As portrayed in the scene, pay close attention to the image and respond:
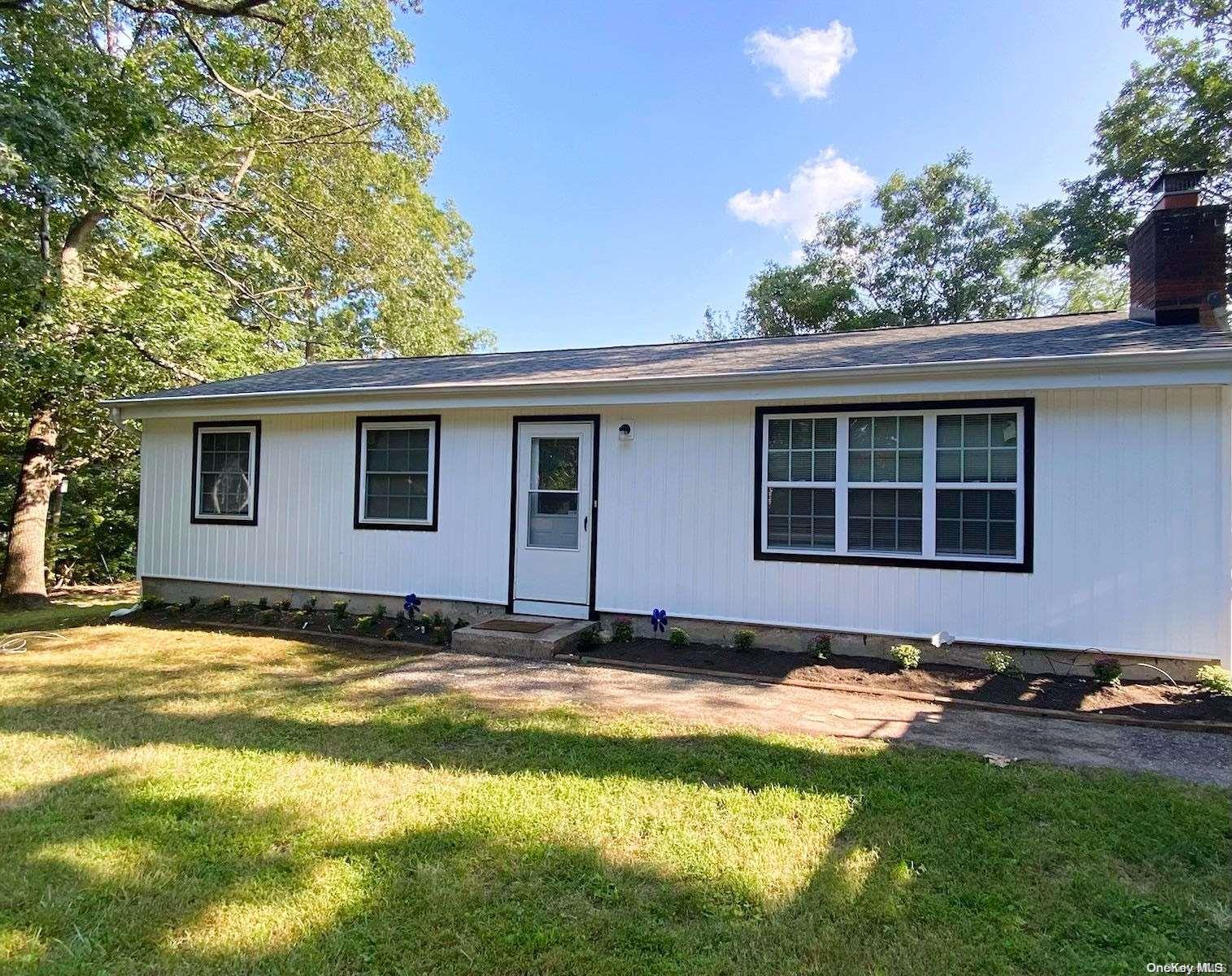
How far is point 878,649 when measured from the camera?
239 inches

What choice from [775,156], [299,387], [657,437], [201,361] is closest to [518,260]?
[775,156]

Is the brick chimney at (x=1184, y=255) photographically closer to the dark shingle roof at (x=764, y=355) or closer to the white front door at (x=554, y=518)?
the dark shingle roof at (x=764, y=355)

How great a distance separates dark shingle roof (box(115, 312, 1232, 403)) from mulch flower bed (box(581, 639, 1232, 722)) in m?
2.59

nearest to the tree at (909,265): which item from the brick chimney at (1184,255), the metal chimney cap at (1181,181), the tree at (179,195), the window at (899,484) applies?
the tree at (179,195)

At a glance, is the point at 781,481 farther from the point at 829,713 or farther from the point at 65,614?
the point at 65,614

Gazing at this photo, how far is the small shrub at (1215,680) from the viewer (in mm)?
4898

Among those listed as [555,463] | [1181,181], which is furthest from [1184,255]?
[555,463]

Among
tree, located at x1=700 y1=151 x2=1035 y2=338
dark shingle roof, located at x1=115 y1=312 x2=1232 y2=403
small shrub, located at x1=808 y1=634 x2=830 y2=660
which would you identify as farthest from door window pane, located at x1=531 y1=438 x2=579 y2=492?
tree, located at x1=700 y1=151 x2=1035 y2=338

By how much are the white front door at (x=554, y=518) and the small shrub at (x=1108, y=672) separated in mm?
4499

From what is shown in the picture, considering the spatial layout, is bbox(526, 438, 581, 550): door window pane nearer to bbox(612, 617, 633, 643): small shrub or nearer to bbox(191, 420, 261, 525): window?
bbox(612, 617, 633, 643): small shrub

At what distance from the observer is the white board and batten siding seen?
525 centimetres

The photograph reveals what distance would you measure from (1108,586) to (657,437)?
4.09 meters

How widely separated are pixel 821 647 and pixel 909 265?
21013 millimetres

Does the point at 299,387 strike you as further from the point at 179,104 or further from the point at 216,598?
the point at 179,104
